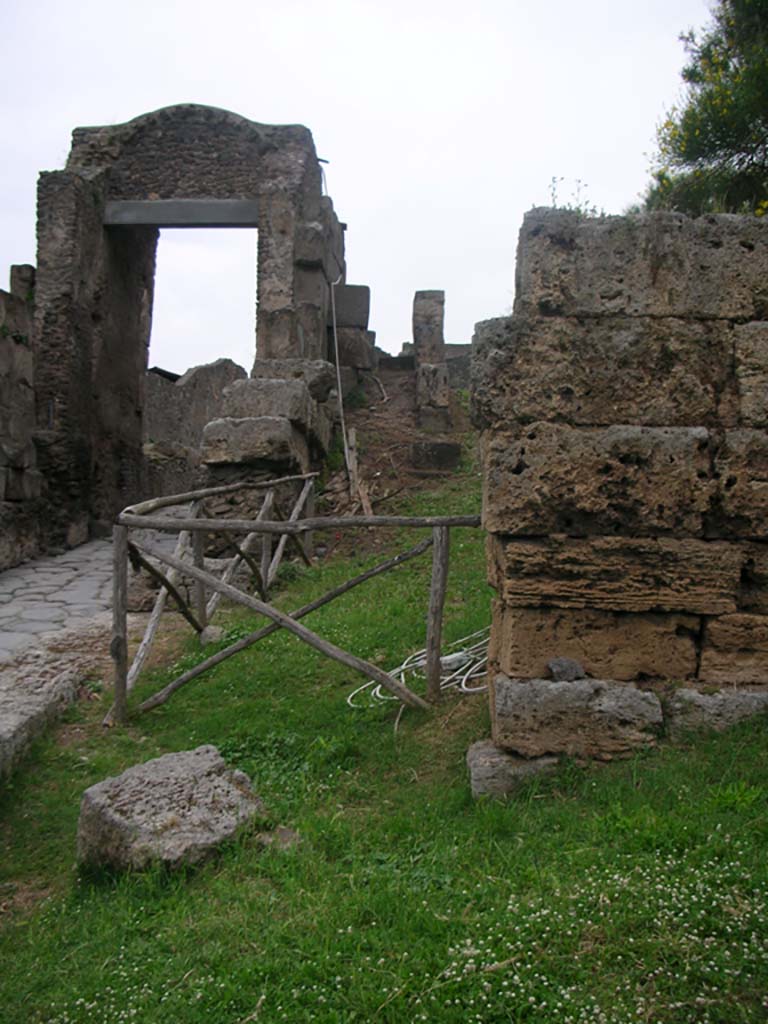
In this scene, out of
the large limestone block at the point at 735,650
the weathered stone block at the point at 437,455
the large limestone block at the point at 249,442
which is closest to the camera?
the large limestone block at the point at 735,650

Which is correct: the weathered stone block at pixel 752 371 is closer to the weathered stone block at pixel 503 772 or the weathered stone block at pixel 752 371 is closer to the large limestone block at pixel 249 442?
the weathered stone block at pixel 503 772

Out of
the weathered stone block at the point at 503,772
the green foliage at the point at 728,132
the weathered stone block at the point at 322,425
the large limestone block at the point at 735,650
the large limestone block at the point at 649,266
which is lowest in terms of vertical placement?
the weathered stone block at the point at 503,772

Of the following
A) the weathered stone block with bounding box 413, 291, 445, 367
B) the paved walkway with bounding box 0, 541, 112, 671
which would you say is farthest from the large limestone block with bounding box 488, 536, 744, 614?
the weathered stone block with bounding box 413, 291, 445, 367

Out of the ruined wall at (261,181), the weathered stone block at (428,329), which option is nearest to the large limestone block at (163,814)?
the ruined wall at (261,181)

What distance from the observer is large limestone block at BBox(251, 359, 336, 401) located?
10.5m

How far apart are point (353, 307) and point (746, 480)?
434 inches

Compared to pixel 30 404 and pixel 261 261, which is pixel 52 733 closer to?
pixel 30 404

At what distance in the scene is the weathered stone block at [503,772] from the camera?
12.0ft

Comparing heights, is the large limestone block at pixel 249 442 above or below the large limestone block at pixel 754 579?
above

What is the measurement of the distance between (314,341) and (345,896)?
33.6 feet

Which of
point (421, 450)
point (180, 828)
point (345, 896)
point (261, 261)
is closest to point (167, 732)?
point (180, 828)

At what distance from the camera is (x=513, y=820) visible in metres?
3.36

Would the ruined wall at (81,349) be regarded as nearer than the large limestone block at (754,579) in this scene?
No

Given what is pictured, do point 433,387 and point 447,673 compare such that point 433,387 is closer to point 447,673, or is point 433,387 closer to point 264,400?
point 264,400
